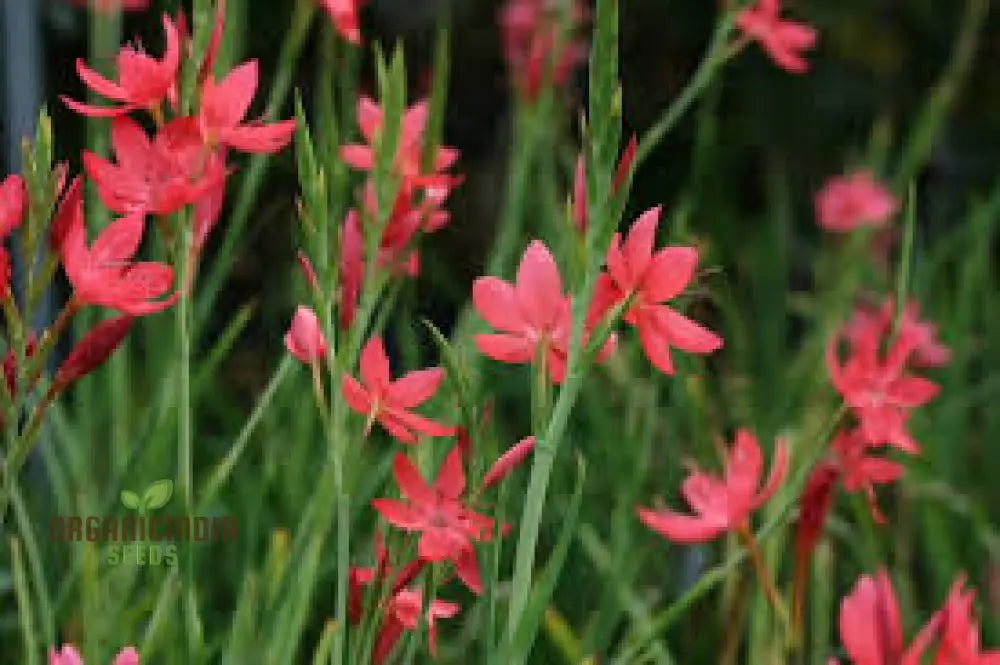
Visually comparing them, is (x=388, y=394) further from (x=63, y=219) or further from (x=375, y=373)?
(x=63, y=219)

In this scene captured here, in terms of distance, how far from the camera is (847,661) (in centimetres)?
137

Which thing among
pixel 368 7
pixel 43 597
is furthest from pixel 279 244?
pixel 43 597

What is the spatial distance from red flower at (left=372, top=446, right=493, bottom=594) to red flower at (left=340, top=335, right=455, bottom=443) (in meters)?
0.02

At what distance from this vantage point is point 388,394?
26.2 inches

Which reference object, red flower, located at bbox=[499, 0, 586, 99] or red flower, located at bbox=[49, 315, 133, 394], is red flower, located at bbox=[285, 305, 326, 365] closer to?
red flower, located at bbox=[49, 315, 133, 394]

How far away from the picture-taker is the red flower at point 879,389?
2.62 feet

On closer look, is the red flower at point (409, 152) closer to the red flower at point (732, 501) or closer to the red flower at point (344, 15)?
the red flower at point (344, 15)

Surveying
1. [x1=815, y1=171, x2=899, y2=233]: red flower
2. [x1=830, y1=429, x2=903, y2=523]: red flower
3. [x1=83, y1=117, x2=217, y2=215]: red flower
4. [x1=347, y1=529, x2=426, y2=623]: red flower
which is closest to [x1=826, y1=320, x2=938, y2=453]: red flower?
[x1=830, y1=429, x2=903, y2=523]: red flower

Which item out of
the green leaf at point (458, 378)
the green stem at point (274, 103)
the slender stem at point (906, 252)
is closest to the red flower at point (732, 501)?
the slender stem at point (906, 252)

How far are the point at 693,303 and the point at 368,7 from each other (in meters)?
0.45

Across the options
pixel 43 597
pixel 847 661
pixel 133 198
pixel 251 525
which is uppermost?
pixel 133 198

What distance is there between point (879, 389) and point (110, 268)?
422 mm

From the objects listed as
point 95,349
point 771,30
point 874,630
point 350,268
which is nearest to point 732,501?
point 874,630

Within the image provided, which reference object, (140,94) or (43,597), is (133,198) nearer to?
(140,94)
